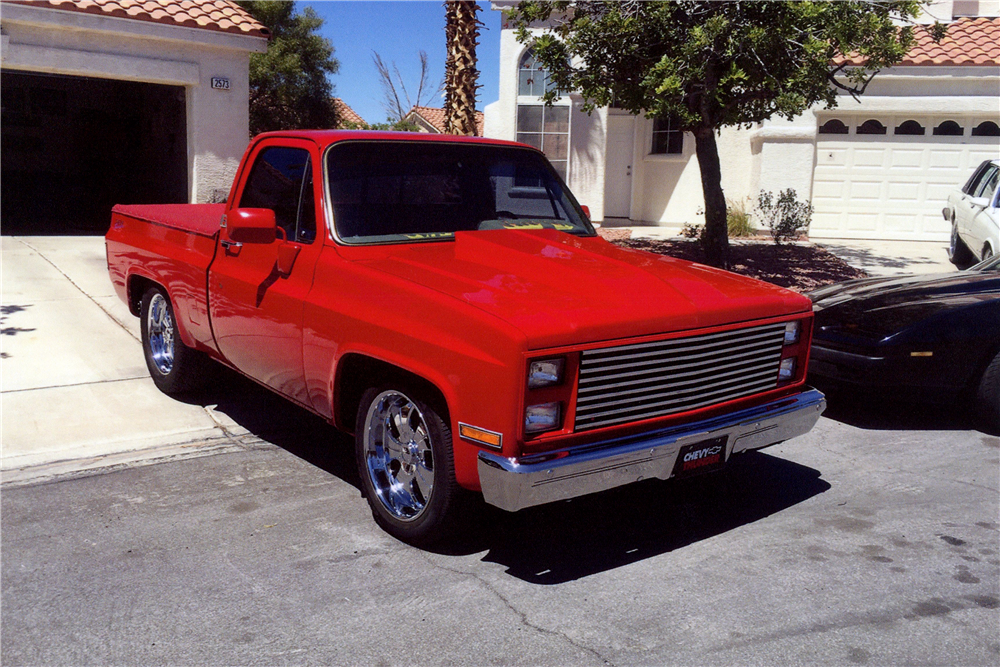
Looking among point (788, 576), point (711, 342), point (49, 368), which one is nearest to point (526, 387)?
point (711, 342)

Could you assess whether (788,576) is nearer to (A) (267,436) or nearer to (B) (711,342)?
(B) (711,342)

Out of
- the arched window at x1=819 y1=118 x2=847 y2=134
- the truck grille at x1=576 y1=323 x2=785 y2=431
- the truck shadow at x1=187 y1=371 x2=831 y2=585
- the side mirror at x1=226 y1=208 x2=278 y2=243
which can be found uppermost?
the arched window at x1=819 y1=118 x2=847 y2=134

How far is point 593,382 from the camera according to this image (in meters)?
3.75

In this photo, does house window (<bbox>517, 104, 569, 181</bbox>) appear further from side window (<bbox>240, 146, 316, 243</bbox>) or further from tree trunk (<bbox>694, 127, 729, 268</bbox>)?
side window (<bbox>240, 146, 316, 243</bbox>)

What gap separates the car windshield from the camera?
4750 mm

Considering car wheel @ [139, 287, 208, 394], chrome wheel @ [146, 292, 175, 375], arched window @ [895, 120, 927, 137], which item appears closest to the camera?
car wheel @ [139, 287, 208, 394]

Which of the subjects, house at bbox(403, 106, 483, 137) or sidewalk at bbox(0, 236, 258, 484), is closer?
sidewalk at bbox(0, 236, 258, 484)

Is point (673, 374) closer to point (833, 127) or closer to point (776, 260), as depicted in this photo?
point (776, 260)

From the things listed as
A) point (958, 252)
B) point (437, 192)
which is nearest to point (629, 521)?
point (437, 192)

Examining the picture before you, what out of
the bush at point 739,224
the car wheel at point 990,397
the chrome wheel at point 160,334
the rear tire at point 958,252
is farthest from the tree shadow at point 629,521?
the bush at point 739,224

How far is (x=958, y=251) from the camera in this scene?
13.0 m

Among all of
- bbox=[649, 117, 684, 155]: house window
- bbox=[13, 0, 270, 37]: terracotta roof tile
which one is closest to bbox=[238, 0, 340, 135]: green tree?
bbox=[13, 0, 270, 37]: terracotta roof tile

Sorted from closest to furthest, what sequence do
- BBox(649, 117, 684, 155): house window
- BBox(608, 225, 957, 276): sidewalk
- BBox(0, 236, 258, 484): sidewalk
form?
1. BBox(0, 236, 258, 484): sidewalk
2. BBox(608, 225, 957, 276): sidewalk
3. BBox(649, 117, 684, 155): house window

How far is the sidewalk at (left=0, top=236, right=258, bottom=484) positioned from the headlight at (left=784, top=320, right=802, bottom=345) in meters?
3.50
